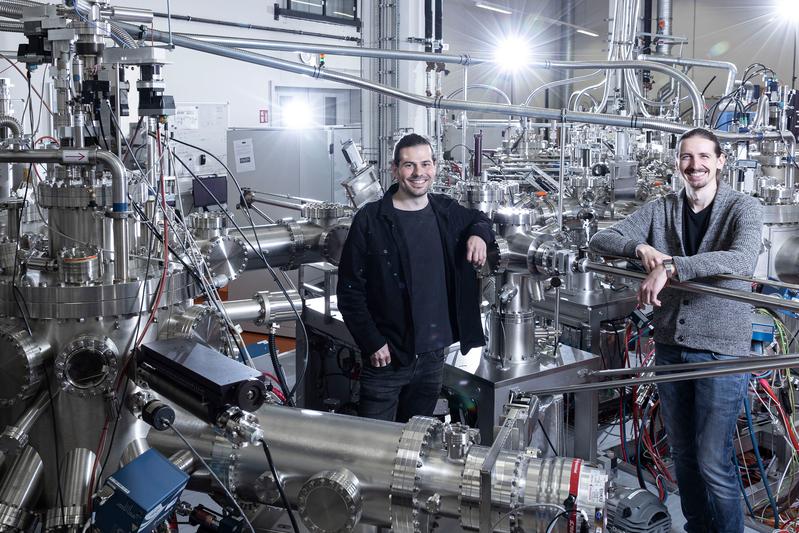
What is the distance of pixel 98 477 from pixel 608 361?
236cm

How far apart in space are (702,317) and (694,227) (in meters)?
0.26

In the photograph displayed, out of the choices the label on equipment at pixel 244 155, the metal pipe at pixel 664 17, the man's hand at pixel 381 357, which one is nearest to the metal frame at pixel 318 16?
the label on equipment at pixel 244 155

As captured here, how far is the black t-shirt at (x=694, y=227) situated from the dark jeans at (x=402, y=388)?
79 cm

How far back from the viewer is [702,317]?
2.20 m

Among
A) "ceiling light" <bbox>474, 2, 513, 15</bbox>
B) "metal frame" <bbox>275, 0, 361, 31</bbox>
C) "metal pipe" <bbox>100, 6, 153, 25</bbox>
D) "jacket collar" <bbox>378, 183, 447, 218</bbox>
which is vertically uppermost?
"ceiling light" <bbox>474, 2, 513, 15</bbox>

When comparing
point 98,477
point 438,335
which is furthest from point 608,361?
point 98,477

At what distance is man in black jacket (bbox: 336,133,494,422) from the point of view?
2354 millimetres

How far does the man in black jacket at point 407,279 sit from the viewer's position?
2.35 m

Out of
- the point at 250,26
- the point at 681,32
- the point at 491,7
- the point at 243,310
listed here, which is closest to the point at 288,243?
the point at 243,310

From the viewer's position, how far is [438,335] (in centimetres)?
240

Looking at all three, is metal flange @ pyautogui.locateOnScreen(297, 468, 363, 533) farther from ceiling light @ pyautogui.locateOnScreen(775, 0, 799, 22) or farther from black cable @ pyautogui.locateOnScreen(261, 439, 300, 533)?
ceiling light @ pyautogui.locateOnScreen(775, 0, 799, 22)

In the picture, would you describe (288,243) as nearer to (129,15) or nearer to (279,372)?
(279,372)

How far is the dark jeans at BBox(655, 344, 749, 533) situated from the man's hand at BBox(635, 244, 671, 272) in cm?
36

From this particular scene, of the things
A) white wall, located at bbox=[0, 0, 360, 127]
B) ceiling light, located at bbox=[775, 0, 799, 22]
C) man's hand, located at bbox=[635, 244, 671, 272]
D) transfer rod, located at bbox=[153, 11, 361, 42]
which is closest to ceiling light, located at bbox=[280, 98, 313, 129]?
white wall, located at bbox=[0, 0, 360, 127]
